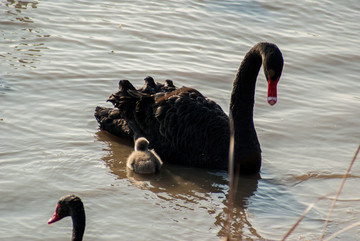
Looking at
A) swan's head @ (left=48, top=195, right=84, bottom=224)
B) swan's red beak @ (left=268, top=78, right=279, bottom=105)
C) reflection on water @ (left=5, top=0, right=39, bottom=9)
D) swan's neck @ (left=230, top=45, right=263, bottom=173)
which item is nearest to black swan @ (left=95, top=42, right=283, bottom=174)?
swan's neck @ (left=230, top=45, right=263, bottom=173)

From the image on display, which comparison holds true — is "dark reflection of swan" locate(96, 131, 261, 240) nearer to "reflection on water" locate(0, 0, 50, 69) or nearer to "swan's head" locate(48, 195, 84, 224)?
"swan's head" locate(48, 195, 84, 224)

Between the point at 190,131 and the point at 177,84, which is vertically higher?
the point at 177,84

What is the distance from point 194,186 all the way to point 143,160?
469 mm

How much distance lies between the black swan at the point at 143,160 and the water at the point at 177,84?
101 mm

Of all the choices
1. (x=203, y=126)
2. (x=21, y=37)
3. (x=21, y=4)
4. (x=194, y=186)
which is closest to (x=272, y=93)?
(x=203, y=126)

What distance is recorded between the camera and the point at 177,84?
7.82m

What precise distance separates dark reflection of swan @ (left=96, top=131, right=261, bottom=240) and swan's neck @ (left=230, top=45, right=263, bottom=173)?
17 cm

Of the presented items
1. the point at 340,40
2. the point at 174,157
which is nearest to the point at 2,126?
the point at 174,157

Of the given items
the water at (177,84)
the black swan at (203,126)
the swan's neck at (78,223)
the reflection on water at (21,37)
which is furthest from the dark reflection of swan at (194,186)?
the reflection on water at (21,37)

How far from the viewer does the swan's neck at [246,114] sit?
232 inches

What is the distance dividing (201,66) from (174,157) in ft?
8.76

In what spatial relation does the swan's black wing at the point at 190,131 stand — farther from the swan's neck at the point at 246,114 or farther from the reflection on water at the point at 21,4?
the reflection on water at the point at 21,4

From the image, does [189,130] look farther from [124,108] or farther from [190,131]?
[124,108]

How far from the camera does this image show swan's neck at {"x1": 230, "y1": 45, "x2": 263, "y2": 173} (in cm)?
588
